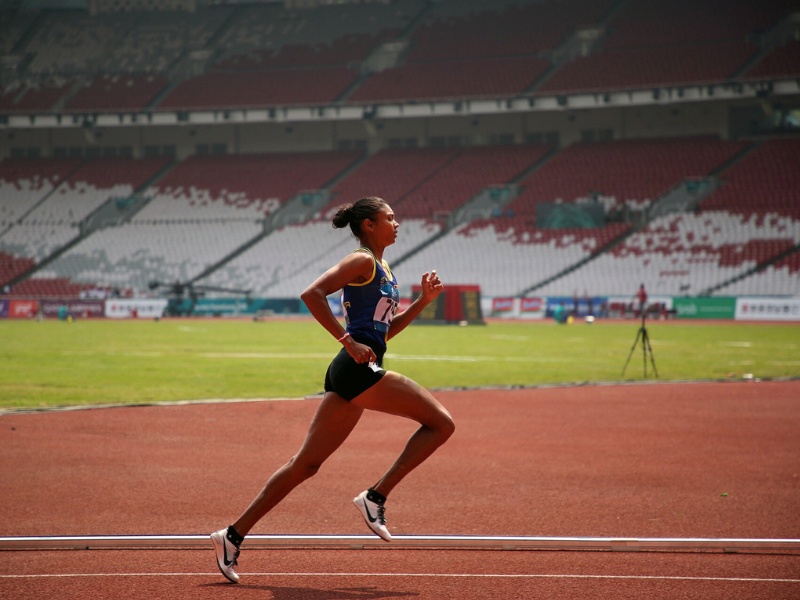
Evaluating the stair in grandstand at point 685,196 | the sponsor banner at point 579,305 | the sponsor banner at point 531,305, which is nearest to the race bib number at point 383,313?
the sponsor banner at point 579,305

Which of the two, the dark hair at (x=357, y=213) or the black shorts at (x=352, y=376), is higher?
the dark hair at (x=357, y=213)

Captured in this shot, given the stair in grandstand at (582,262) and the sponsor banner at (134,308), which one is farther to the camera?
the sponsor banner at (134,308)

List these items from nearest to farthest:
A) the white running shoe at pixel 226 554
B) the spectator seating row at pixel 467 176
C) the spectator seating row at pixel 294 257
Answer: the white running shoe at pixel 226 554
the spectator seating row at pixel 294 257
the spectator seating row at pixel 467 176

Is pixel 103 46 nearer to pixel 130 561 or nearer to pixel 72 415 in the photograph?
pixel 72 415

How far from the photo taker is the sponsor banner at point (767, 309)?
1825 inches

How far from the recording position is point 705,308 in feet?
161

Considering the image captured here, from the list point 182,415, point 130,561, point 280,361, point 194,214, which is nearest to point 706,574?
point 130,561

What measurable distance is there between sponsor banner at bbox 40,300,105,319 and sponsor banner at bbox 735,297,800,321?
3568cm

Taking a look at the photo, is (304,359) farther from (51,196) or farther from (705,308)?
(51,196)

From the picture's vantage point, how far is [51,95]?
2960 inches

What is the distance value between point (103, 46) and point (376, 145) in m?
24.5

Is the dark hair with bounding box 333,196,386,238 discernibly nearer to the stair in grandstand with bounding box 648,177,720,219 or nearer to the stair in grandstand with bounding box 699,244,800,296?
the stair in grandstand with bounding box 699,244,800,296

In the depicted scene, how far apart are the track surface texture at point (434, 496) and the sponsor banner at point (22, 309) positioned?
45925mm

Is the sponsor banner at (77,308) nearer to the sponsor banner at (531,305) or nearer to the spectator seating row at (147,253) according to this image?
the spectator seating row at (147,253)
